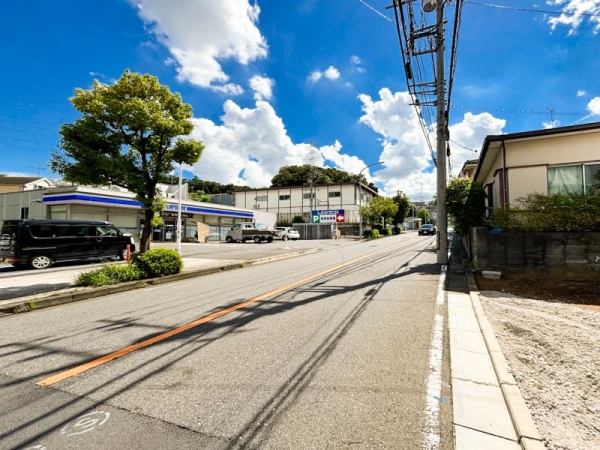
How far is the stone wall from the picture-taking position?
25.0ft

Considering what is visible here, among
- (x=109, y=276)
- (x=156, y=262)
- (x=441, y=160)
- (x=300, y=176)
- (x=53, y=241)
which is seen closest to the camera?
(x=109, y=276)

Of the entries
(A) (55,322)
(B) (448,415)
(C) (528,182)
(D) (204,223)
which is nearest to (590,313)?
(B) (448,415)

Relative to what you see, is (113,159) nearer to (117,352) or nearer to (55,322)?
(55,322)

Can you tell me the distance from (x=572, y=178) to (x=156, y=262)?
525 inches

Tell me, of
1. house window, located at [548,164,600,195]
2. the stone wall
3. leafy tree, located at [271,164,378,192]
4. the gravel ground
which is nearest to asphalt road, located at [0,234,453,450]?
the gravel ground

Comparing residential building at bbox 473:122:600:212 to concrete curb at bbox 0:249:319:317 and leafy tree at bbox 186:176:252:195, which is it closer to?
concrete curb at bbox 0:249:319:317

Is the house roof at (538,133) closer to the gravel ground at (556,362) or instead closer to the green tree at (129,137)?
the gravel ground at (556,362)

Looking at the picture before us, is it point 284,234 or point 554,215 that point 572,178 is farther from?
point 284,234

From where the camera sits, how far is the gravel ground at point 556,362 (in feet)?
7.70

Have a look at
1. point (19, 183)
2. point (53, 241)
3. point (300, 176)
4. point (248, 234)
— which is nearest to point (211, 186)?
point (300, 176)

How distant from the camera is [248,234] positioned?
30.8 meters

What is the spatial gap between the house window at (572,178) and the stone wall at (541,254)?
234 cm

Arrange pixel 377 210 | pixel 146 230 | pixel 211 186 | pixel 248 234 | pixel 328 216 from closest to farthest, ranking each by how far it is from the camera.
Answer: pixel 146 230
pixel 248 234
pixel 377 210
pixel 328 216
pixel 211 186

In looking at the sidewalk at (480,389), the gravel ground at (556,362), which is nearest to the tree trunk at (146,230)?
the sidewalk at (480,389)
